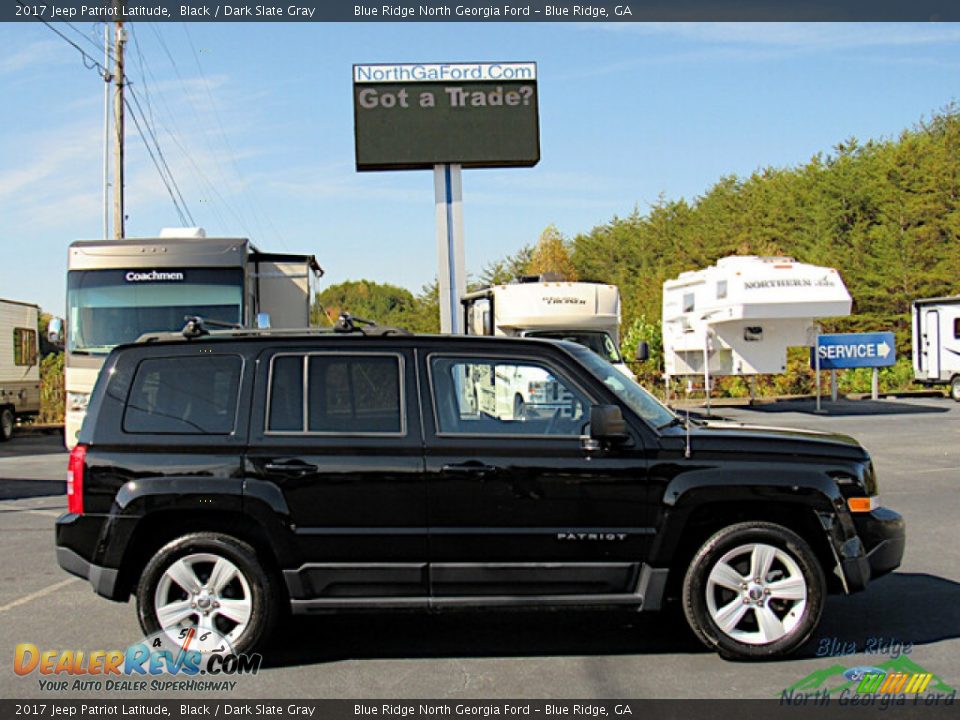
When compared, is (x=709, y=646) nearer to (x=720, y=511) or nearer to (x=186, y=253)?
(x=720, y=511)

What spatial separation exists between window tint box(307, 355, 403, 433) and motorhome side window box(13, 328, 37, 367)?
21.1 meters

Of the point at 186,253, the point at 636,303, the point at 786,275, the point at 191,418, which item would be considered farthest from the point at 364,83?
the point at 636,303

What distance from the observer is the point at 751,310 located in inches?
910

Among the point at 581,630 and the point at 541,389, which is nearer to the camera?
the point at 541,389

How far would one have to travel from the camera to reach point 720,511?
5945 millimetres

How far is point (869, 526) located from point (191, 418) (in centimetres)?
400

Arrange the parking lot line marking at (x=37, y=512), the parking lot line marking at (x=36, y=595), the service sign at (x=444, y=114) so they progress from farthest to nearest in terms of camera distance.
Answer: the service sign at (x=444, y=114), the parking lot line marking at (x=37, y=512), the parking lot line marking at (x=36, y=595)

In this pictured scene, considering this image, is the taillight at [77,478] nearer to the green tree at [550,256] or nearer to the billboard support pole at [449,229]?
the billboard support pole at [449,229]

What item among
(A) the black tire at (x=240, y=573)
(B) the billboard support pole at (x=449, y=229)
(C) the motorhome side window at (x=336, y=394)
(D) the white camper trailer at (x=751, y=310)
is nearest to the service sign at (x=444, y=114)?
(B) the billboard support pole at (x=449, y=229)

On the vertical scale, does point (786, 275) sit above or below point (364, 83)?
below

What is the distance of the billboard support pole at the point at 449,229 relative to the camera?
2153cm

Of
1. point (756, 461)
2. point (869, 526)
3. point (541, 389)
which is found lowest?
point (869, 526)

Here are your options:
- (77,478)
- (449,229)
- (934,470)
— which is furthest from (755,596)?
(449,229)

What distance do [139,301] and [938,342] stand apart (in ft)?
77.0
